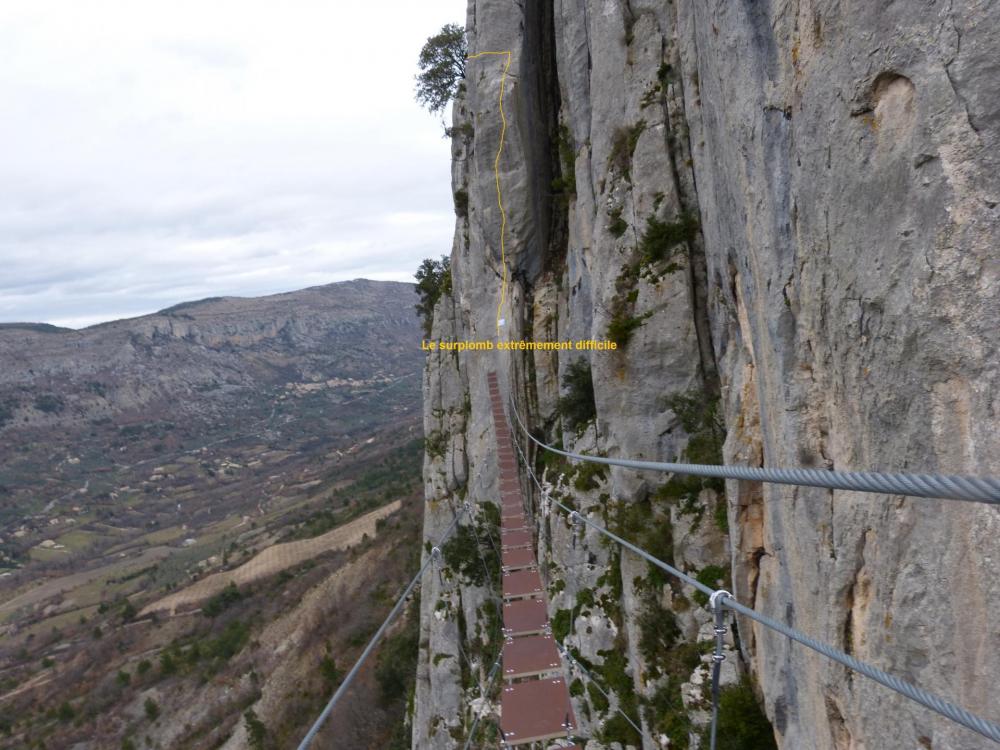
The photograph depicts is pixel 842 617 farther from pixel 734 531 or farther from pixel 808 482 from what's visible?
pixel 734 531

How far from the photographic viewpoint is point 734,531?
7.38 meters

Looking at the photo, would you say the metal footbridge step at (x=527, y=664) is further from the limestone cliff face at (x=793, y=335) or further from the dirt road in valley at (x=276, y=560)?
the dirt road in valley at (x=276, y=560)

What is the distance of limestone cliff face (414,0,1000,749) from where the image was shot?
3305mm

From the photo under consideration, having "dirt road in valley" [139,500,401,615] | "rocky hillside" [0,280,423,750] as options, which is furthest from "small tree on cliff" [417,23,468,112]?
"dirt road in valley" [139,500,401,615]

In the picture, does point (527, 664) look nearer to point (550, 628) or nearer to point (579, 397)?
point (550, 628)

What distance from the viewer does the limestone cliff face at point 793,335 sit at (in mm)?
3305

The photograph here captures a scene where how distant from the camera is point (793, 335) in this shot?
5332 millimetres

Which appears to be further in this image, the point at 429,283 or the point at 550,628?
the point at 429,283

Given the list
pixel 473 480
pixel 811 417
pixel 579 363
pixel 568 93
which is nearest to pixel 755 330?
pixel 811 417

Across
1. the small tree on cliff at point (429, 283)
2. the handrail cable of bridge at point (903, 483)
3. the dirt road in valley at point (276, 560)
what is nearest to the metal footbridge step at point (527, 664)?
the handrail cable of bridge at point (903, 483)

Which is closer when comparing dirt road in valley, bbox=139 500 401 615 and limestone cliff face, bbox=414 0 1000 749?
limestone cliff face, bbox=414 0 1000 749

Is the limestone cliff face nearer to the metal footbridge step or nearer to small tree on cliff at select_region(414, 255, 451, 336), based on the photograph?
the metal footbridge step

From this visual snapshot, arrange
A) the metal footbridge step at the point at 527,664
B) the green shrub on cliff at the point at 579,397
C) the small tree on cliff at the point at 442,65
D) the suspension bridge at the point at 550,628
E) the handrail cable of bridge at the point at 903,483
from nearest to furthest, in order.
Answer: the handrail cable of bridge at the point at 903,483 < the suspension bridge at the point at 550,628 < the metal footbridge step at the point at 527,664 < the green shrub on cliff at the point at 579,397 < the small tree on cliff at the point at 442,65

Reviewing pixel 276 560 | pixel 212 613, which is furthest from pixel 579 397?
pixel 276 560
